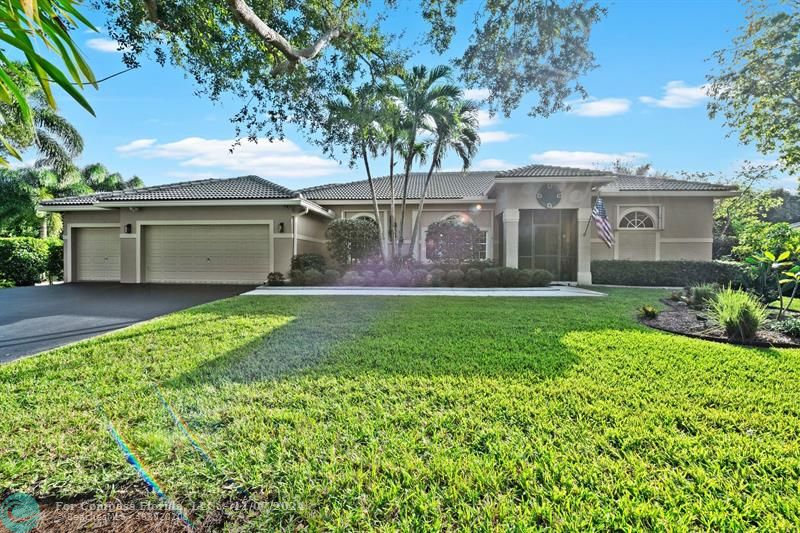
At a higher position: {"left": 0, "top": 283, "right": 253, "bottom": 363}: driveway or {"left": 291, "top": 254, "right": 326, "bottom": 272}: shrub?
{"left": 291, "top": 254, "right": 326, "bottom": 272}: shrub

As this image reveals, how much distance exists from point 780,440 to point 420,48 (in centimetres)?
1105

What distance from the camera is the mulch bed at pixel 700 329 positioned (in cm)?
625

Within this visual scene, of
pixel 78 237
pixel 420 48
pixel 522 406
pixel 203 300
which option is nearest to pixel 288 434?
pixel 522 406

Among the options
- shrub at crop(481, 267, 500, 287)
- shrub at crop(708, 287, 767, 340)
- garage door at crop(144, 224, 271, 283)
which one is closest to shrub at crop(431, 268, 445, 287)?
shrub at crop(481, 267, 500, 287)

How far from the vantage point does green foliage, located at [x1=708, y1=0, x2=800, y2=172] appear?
1414 cm

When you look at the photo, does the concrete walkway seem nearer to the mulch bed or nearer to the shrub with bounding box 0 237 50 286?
the mulch bed

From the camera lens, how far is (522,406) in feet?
11.8

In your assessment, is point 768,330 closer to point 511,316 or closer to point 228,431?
point 511,316

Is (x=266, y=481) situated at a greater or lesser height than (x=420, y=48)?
lesser

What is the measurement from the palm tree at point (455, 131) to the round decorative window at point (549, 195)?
317cm

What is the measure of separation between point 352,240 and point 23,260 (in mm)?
15554

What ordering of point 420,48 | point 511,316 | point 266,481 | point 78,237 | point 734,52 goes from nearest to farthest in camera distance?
point 266,481 → point 511,316 → point 420,48 → point 734,52 → point 78,237

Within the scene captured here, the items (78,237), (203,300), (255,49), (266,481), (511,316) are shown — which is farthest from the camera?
(78,237)

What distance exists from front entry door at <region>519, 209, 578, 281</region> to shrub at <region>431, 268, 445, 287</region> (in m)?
3.95
